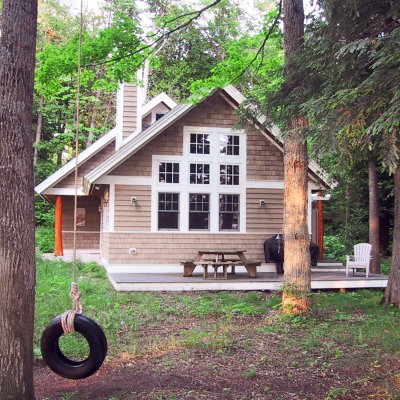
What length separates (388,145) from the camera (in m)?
5.58

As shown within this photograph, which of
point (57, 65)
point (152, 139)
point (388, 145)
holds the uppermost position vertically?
point (57, 65)

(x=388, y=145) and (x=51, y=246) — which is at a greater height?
(x=388, y=145)

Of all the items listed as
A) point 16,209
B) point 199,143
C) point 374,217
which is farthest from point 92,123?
point 16,209

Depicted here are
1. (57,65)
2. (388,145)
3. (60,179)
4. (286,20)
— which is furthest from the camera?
(60,179)

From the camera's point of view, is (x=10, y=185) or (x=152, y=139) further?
(x=152, y=139)

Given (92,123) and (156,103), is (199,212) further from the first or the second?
(92,123)

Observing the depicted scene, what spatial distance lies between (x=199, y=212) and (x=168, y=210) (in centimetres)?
87

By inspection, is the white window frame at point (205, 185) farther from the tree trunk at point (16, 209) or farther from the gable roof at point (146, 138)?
the tree trunk at point (16, 209)

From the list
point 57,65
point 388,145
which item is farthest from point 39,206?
point 388,145

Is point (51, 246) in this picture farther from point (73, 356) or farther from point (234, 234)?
point (73, 356)

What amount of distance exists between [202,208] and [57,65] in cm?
567

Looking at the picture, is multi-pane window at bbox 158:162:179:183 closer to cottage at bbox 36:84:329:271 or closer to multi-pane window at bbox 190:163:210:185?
cottage at bbox 36:84:329:271

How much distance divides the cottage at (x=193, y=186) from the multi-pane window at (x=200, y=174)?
28 millimetres

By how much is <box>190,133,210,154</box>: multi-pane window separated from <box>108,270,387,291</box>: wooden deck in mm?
3657
